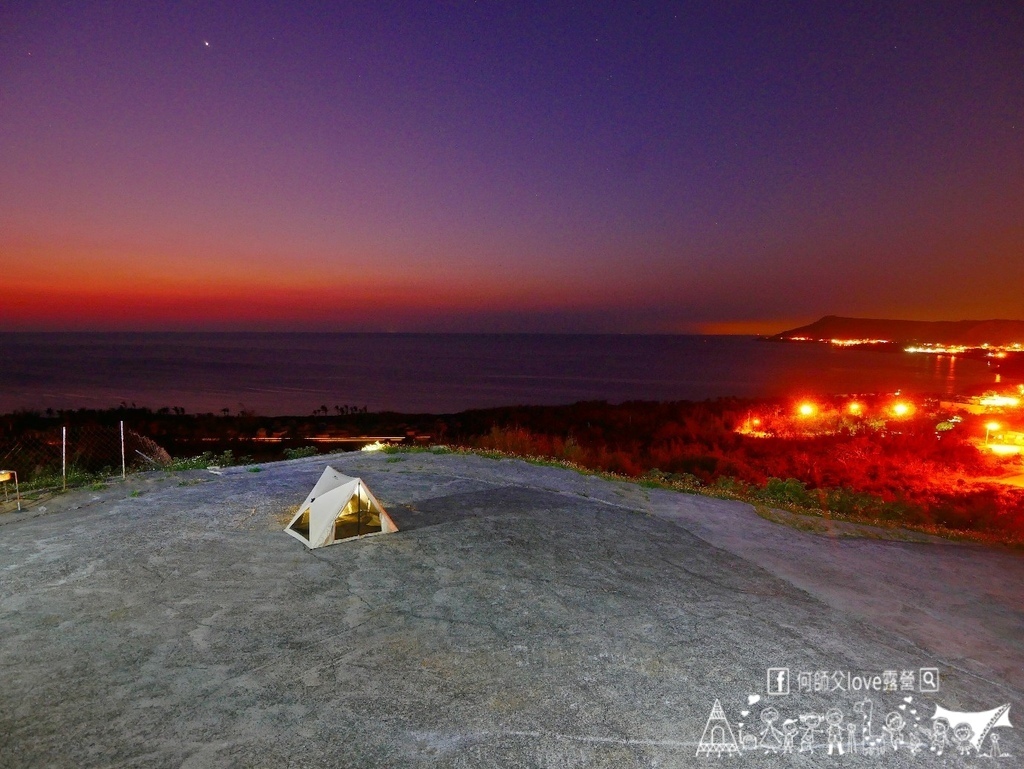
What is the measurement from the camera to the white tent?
23.2 ft

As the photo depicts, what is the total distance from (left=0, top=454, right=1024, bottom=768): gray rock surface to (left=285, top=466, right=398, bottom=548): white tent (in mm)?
243

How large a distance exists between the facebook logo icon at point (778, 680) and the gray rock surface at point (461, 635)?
5cm

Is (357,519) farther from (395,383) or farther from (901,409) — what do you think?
(395,383)

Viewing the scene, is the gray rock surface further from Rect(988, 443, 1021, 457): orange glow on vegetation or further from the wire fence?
Rect(988, 443, 1021, 457): orange glow on vegetation

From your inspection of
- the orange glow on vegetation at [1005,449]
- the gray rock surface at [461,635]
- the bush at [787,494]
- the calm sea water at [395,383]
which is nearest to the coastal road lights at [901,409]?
the orange glow on vegetation at [1005,449]

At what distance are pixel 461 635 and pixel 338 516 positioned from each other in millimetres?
2852

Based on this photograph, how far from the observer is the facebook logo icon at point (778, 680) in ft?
14.4

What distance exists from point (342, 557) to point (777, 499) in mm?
8744

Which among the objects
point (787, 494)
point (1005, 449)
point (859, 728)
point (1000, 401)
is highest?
point (859, 728)

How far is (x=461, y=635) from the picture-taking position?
4992 millimetres

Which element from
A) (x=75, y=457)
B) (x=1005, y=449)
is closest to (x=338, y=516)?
(x=75, y=457)

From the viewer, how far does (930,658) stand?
5.00 meters

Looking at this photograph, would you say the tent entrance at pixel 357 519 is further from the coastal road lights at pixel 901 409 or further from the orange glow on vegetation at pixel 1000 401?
the orange glow on vegetation at pixel 1000 401

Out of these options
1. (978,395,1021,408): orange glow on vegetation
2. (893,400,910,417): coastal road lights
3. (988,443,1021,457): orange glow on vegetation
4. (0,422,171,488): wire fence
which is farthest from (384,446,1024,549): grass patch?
(978,395,1021,408): orange glow on vegetation
